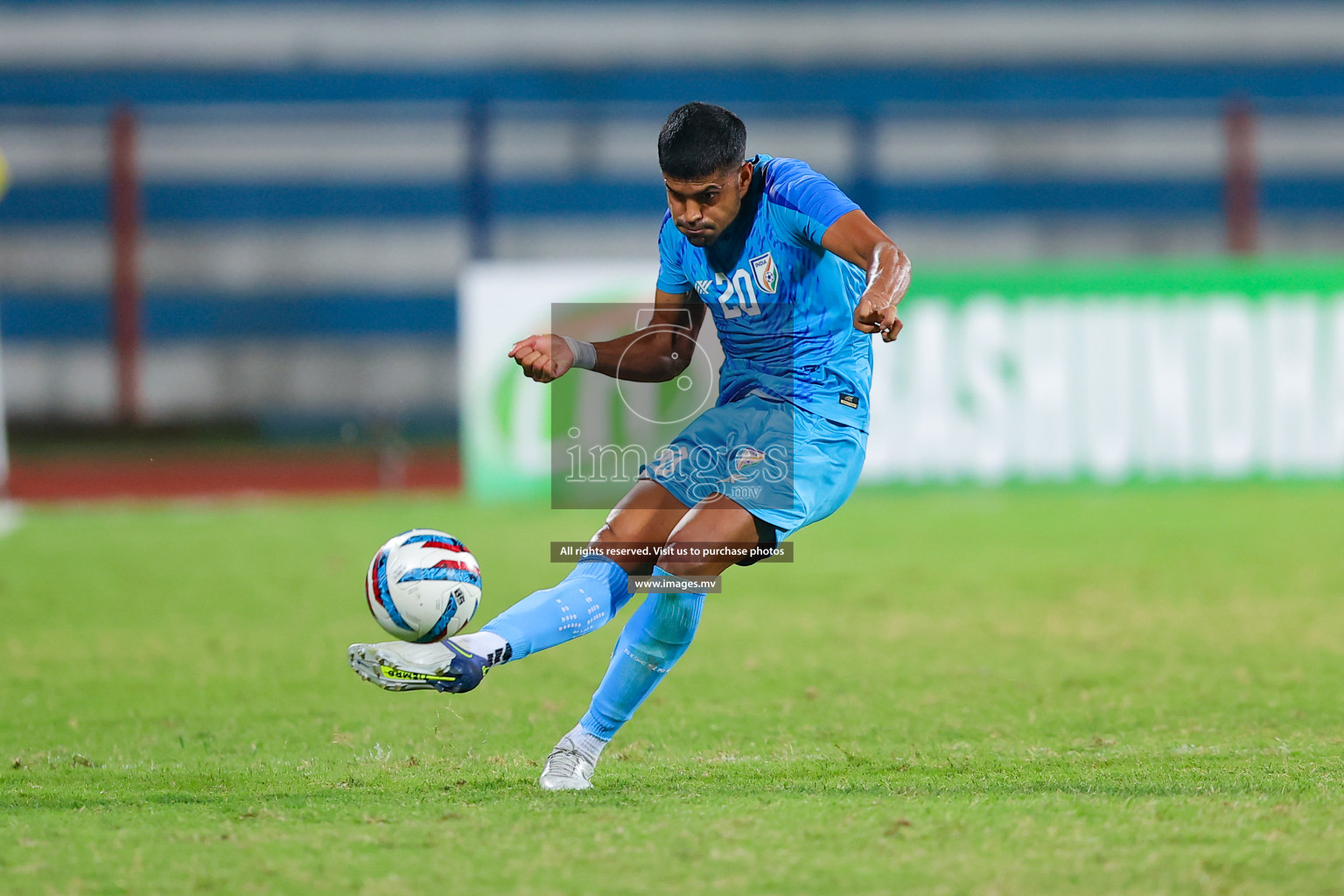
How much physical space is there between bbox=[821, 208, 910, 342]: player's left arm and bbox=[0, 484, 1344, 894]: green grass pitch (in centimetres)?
114

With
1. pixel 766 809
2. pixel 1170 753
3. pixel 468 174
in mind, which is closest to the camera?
pixel 766 809

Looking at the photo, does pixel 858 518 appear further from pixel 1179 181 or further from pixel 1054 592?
pixel 1179 181

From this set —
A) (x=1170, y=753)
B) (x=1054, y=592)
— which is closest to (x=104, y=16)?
(x=1054, y=592)

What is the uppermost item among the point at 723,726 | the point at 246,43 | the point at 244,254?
the point at 246,43

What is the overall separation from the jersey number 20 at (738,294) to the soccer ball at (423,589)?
3.26 feet

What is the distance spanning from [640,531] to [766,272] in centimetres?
78

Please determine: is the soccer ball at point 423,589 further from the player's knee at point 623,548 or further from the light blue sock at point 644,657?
the light blue sock at point 644,657

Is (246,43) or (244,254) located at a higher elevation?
(246,43)

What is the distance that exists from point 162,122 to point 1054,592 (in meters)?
8.76

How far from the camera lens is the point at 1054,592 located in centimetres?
736

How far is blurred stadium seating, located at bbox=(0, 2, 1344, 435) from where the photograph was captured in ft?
52.6

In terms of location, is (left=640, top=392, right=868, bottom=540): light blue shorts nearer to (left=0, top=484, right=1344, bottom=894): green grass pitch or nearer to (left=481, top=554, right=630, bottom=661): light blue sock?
(left=481, top=554, right=630, bottom=661): light blue sock

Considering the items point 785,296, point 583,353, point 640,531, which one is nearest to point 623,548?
point 640,531

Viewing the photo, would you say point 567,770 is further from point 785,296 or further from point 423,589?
point 785,296
